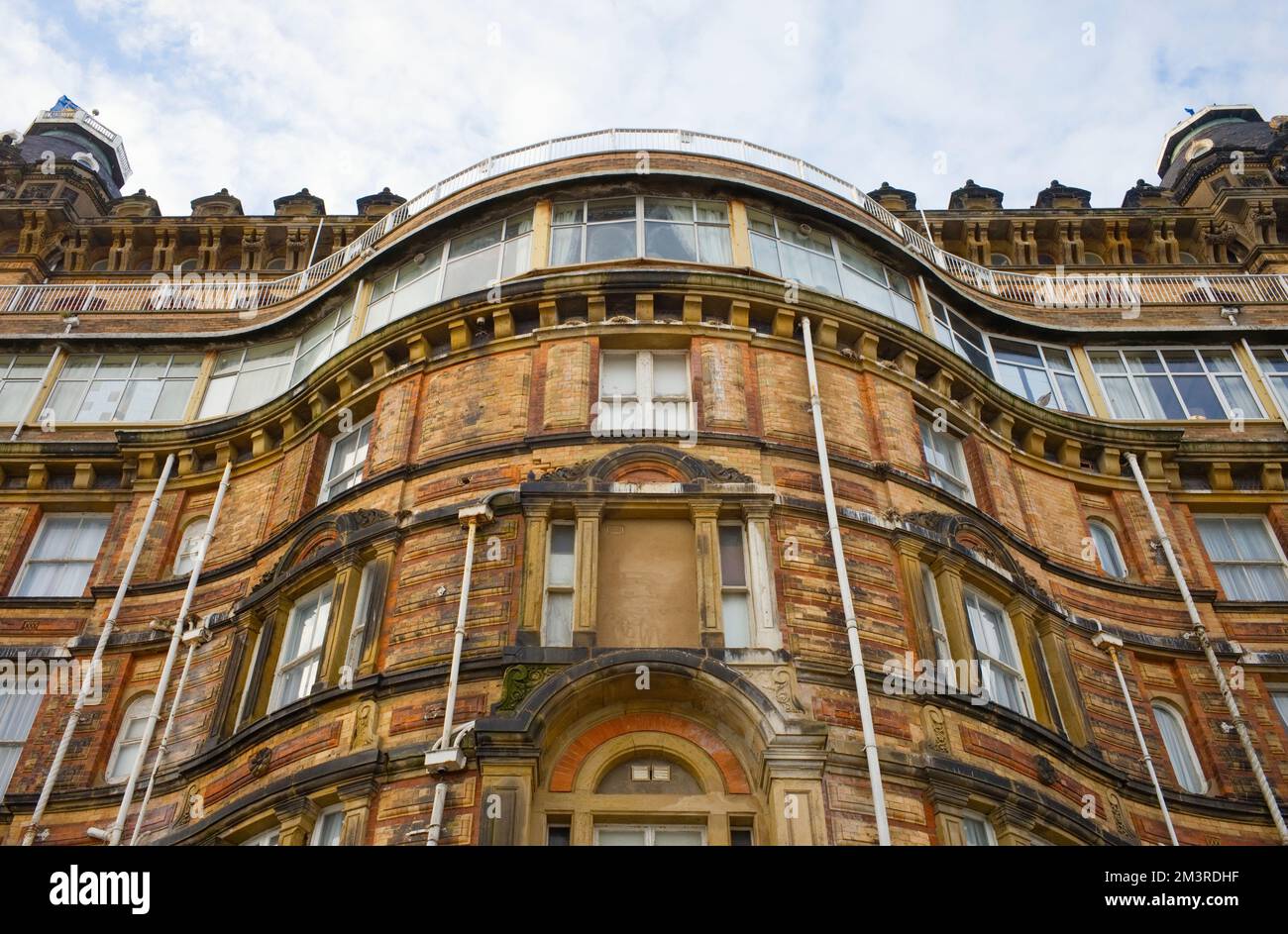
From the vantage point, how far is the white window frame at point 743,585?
48.9 ft

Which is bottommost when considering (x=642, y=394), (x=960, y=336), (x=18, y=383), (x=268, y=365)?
(x=642, y=394)

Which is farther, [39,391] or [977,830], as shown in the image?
[39,391]

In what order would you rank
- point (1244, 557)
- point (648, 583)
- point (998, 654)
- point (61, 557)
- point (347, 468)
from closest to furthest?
point (648, 583)
point (998, 654)
point (347, 468)
point (61, 557)
point (1244, 557)

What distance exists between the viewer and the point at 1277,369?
24609 millimetres

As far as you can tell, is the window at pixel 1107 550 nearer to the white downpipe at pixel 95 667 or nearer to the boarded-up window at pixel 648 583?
the boarded-up window at pixel 648 583

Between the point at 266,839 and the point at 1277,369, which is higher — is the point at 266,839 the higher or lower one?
the lower one

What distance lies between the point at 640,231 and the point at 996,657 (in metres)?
9.30

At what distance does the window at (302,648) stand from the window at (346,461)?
2056 millimetres

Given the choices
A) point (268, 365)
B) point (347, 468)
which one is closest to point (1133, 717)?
point (347, 468)

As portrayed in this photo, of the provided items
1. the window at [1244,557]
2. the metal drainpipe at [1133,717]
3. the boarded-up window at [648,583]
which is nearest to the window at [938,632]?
the boarded-up window at [648,583]

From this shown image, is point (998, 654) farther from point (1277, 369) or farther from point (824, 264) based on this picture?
point (1277, 369)
